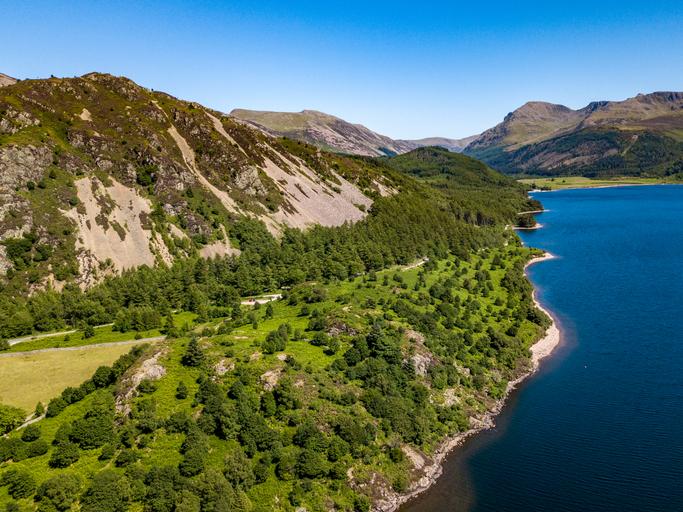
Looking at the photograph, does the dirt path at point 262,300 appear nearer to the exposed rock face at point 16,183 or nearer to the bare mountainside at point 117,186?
the bare mountainside at point 117,186

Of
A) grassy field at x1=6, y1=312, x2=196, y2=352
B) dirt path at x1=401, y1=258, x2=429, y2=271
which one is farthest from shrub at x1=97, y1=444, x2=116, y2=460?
dirt path at x1=401, y1=258, x2=429, y2=271

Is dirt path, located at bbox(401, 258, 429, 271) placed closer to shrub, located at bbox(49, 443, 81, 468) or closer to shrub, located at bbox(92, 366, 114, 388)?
shrub, located at bbox(92, 366, 114, 388)

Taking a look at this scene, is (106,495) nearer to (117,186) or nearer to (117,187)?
Answer: (117,187)

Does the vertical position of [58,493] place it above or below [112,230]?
below

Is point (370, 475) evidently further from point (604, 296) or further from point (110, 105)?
point (110, 105)

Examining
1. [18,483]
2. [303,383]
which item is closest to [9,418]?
[18,483]

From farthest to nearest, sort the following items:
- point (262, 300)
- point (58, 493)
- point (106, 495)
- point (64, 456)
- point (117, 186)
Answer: point (117, 186) → point (262, 300) → point (64, 456) → point (106, 495) → point (58, 493)

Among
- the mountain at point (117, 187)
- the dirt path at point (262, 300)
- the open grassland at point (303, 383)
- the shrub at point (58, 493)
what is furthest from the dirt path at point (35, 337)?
the shrub at point (58, 493)
